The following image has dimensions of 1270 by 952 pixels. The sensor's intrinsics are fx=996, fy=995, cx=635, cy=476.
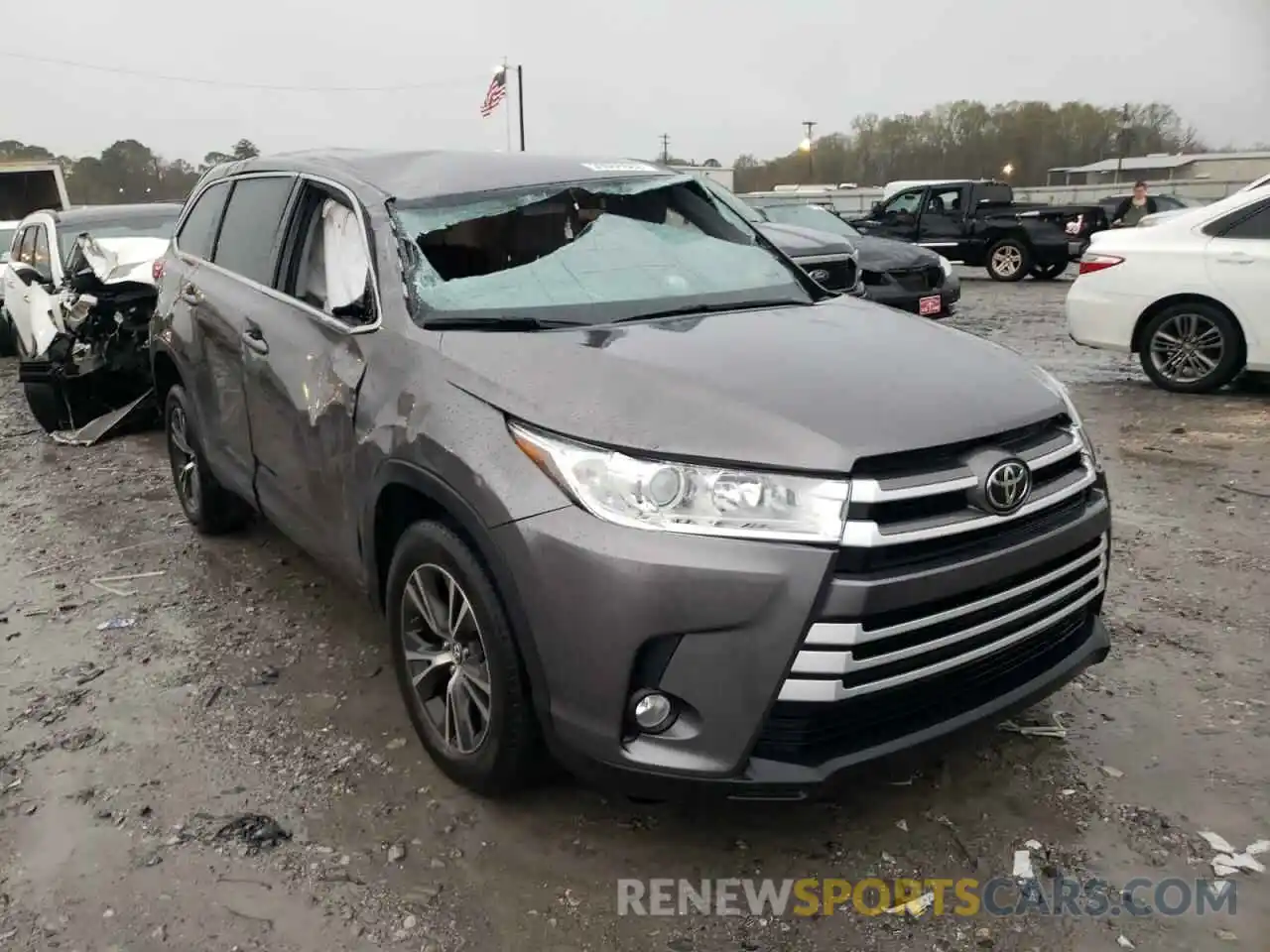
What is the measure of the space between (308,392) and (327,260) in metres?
0.52

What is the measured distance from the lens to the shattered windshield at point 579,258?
10.1 feet

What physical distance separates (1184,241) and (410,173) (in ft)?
22.0

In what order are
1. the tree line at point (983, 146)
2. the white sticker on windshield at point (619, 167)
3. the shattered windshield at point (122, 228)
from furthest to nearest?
the tree line at point (983, 146), the shattered windshield at point (122, 228), the white sticker on windshield at point (619, 167)

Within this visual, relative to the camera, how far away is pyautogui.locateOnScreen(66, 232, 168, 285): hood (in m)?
7.52

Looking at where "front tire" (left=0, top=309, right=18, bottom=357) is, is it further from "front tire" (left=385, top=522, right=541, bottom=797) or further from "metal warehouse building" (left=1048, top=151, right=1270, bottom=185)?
"metal warehouse building" (left=1048, top=151, right=1270, bottom=185)

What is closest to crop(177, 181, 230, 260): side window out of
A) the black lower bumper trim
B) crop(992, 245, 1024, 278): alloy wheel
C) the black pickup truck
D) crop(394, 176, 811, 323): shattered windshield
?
crop(394, 176, 811, 323): shattered windshield

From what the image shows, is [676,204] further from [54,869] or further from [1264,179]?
[1264,179]

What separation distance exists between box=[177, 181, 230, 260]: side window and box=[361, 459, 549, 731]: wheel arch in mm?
2209

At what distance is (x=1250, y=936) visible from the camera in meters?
2.29

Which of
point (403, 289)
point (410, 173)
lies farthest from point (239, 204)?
A: point (403, 289)

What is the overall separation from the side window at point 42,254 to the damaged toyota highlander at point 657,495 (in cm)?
742

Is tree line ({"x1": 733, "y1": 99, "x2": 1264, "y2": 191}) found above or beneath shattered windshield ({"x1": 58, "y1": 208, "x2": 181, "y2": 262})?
above

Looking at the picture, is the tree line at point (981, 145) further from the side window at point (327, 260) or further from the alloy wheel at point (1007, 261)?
the side window at point (327, 260)

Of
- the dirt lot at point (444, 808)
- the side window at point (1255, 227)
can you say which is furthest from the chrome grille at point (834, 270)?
the dirt lot at point (444, 808)
